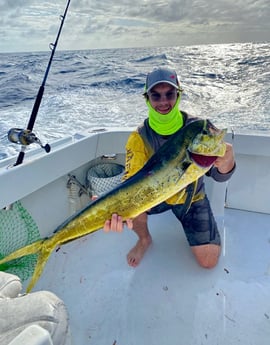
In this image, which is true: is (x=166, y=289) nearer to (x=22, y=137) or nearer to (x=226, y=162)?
(x=226, y=162)

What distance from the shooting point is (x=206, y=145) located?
1287mm

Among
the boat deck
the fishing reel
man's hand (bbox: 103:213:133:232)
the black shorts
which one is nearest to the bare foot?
the boat deck

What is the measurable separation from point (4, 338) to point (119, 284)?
120 centimetres

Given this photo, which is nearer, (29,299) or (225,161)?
(29,299)

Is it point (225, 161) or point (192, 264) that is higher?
point (225, 161)

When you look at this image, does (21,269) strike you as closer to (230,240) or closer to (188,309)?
(188,309)

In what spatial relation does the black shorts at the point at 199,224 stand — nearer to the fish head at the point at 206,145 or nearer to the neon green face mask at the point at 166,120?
the neon green face mask at the point at 166,120

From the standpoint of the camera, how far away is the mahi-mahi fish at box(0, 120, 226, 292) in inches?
51.1

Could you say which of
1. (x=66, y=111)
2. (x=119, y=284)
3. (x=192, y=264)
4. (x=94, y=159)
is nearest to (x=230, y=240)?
(x=192, y=264)

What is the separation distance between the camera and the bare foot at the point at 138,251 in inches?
83.7

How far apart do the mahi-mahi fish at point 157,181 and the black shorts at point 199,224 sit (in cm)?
77

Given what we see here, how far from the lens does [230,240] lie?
7.63 ft

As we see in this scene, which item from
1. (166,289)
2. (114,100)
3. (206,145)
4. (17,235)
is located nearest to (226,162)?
(206,145)

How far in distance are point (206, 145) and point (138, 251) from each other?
1.15 m
